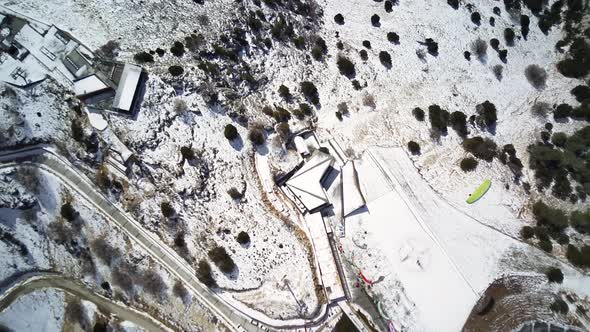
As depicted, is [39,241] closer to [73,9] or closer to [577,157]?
[73,9]

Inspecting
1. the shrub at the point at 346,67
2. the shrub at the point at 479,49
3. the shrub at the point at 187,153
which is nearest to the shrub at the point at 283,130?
the shrub at the point at 187,153

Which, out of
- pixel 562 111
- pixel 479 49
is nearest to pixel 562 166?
pixel 562 111

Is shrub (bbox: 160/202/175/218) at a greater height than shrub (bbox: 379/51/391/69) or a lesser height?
lesser

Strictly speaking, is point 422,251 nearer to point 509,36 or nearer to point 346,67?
point 346,67

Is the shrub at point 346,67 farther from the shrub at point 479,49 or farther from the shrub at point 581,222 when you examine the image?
the shrub at point 581,222

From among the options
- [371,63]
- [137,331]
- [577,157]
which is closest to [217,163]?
[137,331]

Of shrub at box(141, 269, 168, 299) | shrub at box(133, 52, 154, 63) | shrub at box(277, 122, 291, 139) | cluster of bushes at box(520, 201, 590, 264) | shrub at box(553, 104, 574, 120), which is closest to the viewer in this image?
shrub at box(141, 269, 168, 299)

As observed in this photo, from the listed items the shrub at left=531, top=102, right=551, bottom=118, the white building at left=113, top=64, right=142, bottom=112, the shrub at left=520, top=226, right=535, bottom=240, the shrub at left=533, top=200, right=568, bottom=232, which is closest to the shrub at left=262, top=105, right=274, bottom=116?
the white building at left=113, top=64, right=142, bottom=112

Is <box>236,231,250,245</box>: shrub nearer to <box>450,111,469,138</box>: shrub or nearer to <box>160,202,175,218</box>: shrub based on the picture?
<box>160,202,175,218</box>: shrub
